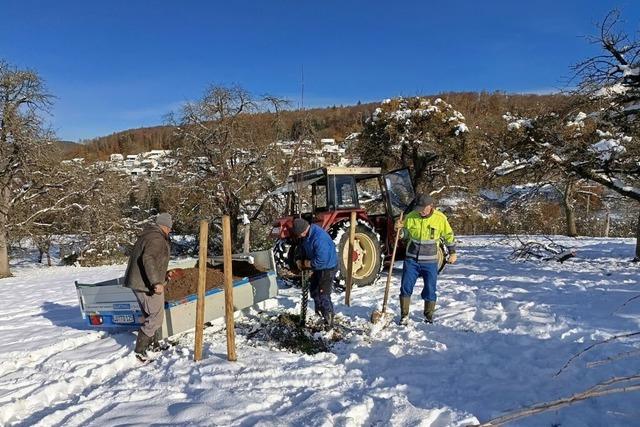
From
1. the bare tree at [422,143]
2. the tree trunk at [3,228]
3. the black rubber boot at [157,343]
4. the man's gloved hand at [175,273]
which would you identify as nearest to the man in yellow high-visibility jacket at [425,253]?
the black rubber boot at [157,343]

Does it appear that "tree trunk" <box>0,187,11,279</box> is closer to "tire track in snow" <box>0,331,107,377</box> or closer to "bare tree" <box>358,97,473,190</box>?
"tire track in snow" <box>0,331,107,377</box>

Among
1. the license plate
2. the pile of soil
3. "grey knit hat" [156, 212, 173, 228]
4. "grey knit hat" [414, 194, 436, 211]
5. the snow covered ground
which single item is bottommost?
the snow covered ground

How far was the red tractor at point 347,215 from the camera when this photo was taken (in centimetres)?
791

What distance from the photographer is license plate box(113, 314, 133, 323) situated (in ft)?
17.7

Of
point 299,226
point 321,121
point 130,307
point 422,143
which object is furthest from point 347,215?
point 422,143

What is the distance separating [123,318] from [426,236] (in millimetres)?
3787

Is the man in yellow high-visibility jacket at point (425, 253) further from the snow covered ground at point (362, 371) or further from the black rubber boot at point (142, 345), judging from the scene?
the black rubber boot at point (142, 345)

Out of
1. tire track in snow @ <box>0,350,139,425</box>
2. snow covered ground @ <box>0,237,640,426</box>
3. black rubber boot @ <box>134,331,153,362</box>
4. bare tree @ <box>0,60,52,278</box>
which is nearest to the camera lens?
snow covered ground @ <box>0,237,640,426</box>

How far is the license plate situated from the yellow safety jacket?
11.3ft

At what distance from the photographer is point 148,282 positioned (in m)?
5.02

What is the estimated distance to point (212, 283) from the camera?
6535mm

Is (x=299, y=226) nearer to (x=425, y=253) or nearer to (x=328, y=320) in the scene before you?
(x=328, y=320)

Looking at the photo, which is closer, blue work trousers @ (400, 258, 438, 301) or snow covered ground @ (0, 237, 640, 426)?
snow covered ground @ (0, 237, 640, 426)

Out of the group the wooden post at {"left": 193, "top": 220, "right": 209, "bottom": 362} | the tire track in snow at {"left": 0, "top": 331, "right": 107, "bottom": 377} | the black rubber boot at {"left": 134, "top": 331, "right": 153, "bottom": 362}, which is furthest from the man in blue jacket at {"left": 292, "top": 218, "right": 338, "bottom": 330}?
the tire track in snow at {"left": 0, "top": 331, "right": 107, "bottom": 377}
